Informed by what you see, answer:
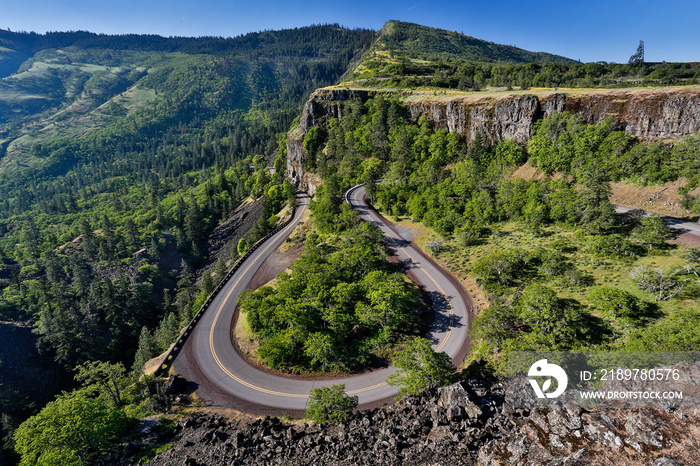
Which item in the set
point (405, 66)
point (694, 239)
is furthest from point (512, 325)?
point (405, 66)

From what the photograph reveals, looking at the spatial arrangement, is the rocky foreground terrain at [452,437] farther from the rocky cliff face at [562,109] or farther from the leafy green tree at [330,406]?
the rocky cliff face at [562,109]

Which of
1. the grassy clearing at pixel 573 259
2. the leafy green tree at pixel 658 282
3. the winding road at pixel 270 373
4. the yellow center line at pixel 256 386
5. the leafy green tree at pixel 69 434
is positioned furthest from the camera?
the grassy clearing at pixel 573 259

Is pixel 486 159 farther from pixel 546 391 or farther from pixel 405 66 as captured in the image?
pixel 405 66

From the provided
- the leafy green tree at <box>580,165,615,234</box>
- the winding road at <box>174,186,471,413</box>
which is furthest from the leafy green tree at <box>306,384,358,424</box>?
the leafy green tree at <box>580,165,615,234</box>

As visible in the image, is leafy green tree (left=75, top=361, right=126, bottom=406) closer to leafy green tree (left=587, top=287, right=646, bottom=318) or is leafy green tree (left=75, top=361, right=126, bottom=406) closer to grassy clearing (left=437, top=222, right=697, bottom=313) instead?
grassy clearing (left=437, top=222, right=697, bottom=313)

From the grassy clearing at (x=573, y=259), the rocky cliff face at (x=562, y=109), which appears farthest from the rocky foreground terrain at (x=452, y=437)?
the rocky cliff face at (x=562, y=109)

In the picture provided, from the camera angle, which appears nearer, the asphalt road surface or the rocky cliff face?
the asphalt road surface
